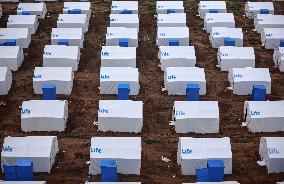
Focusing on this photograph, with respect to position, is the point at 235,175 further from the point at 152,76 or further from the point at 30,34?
the point at 30,34

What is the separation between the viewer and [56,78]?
76.1ft

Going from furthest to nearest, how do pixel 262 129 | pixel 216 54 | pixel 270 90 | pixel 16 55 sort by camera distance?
pixel 216 54 → pixel 16 55 → pixel 270 90 → pixel 262 129

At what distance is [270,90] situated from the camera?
23562 mm

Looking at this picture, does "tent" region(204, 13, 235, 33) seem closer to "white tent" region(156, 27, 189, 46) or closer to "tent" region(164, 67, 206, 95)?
"white tent" region(156, 27, 189, 46)

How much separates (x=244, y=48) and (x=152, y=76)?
16.4 ft

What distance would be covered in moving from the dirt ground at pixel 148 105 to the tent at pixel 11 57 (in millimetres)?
407

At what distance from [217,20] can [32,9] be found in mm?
11273

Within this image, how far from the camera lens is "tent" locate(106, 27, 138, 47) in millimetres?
27141

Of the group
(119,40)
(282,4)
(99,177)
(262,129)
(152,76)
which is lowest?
(99,177)

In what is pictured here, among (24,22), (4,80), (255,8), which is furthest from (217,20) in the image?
(4,80)

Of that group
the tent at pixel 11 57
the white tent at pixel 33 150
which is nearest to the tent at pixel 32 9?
the tent at pixel 11 57

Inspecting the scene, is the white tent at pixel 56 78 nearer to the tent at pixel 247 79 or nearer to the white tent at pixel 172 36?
the white tent at pixel 172 36

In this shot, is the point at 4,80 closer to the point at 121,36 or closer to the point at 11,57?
the point at 11,57

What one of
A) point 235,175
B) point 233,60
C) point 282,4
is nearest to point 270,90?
point 233,60
